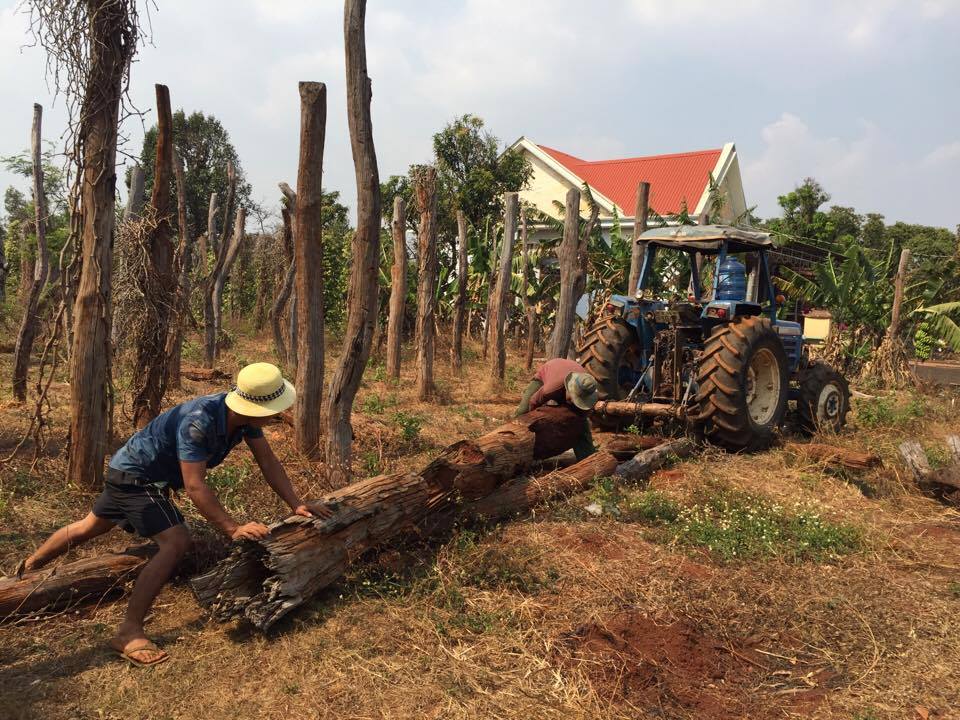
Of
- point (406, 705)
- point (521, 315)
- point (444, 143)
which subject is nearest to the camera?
point (406, 705)

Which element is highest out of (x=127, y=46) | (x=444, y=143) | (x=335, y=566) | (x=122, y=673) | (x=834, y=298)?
(x=444, y=143)

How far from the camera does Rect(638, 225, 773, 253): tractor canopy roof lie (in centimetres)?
788

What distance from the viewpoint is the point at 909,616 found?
406 cm

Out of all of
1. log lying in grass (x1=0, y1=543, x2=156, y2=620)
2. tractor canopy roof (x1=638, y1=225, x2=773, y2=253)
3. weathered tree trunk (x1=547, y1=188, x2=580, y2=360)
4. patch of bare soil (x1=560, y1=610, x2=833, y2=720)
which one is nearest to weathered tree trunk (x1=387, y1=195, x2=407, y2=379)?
weathered tree trunk (x1=547, y1=188, x2=580, y2=360)

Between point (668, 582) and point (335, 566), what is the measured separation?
6.31 feet

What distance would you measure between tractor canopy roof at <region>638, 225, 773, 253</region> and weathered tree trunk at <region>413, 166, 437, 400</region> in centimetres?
399

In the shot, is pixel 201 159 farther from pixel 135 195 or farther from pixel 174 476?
pixel 174 476

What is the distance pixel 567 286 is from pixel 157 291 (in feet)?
18.3

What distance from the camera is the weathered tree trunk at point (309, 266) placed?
19.9 ft

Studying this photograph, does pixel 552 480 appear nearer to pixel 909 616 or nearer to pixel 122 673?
pixel 909 616

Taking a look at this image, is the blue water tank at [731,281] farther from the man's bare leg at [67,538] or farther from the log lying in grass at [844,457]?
the man's bare leg at [67,538]

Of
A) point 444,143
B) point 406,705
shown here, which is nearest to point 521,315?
point 444,143

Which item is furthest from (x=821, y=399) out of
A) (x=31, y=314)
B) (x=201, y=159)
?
(x=201, y=159)

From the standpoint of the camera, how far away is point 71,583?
155 inches
